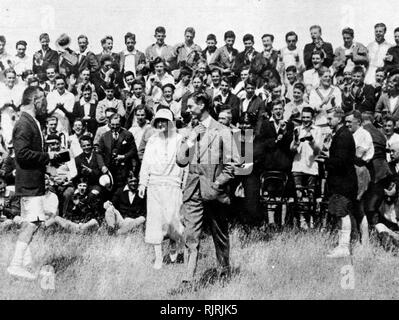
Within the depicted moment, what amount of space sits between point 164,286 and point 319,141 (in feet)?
12.2

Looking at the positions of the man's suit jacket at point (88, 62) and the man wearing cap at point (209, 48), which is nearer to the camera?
the man wearing cap at point (209, 48)

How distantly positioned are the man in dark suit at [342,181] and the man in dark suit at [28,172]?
3992 mm

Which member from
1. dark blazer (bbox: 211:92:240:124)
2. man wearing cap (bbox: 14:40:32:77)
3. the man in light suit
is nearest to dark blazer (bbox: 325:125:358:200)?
dark blazer (bbox: 211:92:240:124)

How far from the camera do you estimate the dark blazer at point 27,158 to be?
8328 mm

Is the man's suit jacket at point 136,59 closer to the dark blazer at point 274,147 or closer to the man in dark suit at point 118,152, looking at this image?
the man in dark suit at point 118,152

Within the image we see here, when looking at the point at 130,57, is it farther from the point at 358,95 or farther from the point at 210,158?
the point at 210,158

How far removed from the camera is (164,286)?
845 cm

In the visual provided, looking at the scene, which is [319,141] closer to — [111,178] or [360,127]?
[360,127]

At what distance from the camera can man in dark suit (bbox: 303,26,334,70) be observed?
11.8 metres

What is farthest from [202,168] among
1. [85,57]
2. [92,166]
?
[85,57]

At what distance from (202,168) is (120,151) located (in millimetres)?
3001

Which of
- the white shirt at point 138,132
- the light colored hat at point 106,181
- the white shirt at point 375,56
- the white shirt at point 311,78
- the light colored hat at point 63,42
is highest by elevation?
the light colored hat at point 63,42

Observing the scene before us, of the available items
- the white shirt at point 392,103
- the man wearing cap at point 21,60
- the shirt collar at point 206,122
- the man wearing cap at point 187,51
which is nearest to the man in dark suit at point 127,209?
the shirt collar at point 206,122
